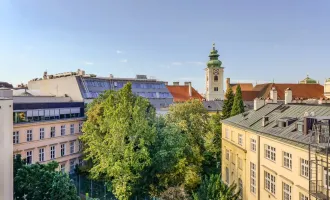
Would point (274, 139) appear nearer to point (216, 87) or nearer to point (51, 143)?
point (51, 143)

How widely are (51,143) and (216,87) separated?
59975 millimetres

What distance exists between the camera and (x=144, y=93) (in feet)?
184

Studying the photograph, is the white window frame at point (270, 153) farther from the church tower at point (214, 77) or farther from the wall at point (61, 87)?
the church tower at point (214, 77)

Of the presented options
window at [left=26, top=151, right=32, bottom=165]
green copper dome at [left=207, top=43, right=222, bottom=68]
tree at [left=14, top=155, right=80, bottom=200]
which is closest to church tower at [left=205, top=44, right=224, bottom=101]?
green copper dome at [left=207, top=43, right=222, bottom=68]

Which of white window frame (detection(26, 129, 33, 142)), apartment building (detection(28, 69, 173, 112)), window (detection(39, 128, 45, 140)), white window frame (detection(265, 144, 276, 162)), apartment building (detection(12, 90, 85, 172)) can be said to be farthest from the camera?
apartment building (detection(28, 69, 173, 112))

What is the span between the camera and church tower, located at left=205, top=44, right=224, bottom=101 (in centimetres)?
8338

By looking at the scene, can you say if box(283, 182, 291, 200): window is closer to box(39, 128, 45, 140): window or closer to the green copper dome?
box(39, 128, 45, 140): window

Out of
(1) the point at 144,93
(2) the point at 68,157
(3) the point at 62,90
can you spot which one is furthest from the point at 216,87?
(2) the point at 68,157

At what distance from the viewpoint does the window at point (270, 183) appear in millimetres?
20328

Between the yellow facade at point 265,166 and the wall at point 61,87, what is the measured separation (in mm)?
25321

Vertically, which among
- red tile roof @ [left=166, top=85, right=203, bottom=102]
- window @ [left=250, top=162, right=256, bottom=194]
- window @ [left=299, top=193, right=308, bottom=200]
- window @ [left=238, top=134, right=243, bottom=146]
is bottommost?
window @ [left=250, top=162, right=256, bottom=194]

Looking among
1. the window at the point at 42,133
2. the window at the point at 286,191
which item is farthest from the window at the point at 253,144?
the window at the point at 42,133

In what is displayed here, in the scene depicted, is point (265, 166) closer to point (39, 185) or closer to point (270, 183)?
point (270, 183)

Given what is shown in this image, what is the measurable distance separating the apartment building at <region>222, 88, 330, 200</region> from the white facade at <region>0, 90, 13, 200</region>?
16395 mm
